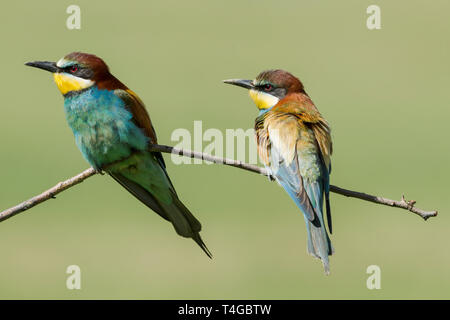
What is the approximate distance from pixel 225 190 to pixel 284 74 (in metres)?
3.17

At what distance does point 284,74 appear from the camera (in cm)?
281

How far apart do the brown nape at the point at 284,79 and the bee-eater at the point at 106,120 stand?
481mm

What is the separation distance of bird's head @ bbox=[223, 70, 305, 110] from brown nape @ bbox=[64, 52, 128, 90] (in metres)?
0.43

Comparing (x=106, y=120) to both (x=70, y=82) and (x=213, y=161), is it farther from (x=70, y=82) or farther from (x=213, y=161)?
(x=213, y=161)

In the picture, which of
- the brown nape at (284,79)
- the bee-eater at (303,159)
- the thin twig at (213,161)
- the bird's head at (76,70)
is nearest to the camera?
the thin twig at (213,161)

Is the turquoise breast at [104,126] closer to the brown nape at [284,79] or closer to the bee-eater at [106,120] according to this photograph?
the bee-eater at [106,120]

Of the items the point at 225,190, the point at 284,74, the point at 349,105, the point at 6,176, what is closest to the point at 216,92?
the point at 349,105

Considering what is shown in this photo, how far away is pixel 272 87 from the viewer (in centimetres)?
281

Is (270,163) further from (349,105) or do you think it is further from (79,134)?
(349,105)

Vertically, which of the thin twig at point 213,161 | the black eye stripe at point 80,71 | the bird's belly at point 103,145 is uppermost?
the black eye stripe at point 80,71

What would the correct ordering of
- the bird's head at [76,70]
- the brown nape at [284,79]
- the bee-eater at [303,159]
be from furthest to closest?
the brown nape at [284,79] < the bird's head at [76,70] < the bee-eater at [303,159]

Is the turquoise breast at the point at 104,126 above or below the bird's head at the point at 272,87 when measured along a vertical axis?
below

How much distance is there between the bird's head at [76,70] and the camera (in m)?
2.56

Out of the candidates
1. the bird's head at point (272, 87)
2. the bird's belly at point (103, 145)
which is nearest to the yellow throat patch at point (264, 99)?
the bird's head at point (272, 87)
